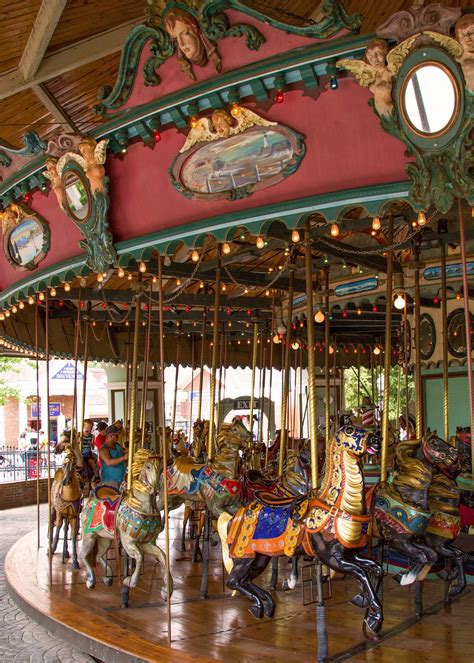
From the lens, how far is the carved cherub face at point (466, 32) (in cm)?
360

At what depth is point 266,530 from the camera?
17.0 feet

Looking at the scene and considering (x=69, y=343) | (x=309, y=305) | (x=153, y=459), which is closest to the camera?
(x=309, y=305)

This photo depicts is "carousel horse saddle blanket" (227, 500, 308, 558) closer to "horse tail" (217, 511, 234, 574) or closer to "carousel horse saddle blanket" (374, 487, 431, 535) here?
"horse tail" (217, 511, 234, 574)

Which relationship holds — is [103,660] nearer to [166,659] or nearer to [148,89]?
[166,659]

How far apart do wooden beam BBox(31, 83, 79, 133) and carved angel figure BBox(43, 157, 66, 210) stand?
1.24 metres

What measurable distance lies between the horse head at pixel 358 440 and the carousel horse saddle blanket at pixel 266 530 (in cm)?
62

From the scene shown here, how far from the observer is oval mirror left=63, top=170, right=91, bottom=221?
5.92 m

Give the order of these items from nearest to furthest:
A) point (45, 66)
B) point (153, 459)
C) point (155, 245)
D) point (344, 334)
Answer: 1. point (155, 245)
2. point (153, 459)
3. point (45, 66)
4. point (344, 334)

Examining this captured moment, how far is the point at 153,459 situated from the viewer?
6273mm

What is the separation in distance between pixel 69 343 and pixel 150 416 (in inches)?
210

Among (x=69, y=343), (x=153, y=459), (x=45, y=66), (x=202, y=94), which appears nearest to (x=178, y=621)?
(x=153, y=459)

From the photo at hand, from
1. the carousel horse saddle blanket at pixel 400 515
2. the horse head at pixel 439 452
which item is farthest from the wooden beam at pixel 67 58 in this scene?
the carousel horse saddle blanket at pixel 400 515

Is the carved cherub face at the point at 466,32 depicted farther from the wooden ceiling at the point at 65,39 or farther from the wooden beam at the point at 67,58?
the wooden beam at the point at 67,58

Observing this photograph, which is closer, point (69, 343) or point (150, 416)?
point (69, 343)
